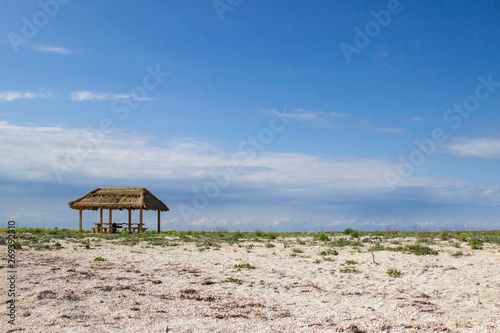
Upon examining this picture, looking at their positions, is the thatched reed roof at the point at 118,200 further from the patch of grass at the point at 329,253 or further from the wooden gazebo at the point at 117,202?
the patch of grass at the point at 329,253

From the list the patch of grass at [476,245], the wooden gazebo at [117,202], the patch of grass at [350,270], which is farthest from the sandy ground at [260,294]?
the wooden gazebo at [117,202]

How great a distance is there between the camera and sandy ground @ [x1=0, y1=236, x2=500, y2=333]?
7.32 m

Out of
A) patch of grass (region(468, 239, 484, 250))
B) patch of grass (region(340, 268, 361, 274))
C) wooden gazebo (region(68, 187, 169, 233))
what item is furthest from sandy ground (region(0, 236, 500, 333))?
wooden gazebo (region(68, 187, 169, 233))

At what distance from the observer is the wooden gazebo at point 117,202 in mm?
30891

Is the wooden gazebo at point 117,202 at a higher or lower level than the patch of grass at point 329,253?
higher

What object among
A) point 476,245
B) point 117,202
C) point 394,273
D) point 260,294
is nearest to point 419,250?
point 476,245

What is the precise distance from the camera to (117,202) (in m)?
31.2

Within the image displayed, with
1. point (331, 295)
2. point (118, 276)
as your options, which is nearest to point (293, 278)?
point (331, 295)

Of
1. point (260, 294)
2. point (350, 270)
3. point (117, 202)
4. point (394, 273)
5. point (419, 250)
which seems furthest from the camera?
point (117, 202)

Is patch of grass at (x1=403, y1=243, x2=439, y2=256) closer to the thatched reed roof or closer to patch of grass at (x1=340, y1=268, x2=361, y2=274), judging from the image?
patch of grass at (x1=340, y1=268, x2=361, y2=274)

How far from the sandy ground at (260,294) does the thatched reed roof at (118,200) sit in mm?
15367

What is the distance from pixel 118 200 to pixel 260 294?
946 inches

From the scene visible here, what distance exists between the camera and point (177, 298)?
9.17 meters

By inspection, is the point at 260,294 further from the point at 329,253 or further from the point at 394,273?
the point at 329,253
